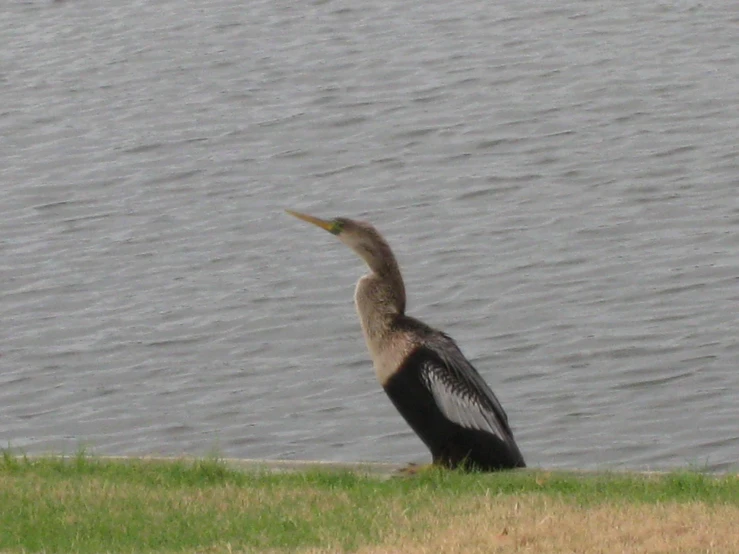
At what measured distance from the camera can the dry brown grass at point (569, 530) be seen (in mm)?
5465

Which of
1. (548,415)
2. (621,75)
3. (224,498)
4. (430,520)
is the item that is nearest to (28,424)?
(548,415)

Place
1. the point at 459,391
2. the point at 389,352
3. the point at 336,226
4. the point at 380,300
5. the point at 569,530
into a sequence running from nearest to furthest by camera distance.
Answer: the point at 569,530 < the point at 459,391 < the point at 389,352 < the point at 380,300 < the point at 336,226

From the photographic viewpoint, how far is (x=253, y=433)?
986cm

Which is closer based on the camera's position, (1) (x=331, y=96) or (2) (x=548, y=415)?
(2) (x=548, y=415)

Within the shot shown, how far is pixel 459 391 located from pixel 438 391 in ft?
0.32

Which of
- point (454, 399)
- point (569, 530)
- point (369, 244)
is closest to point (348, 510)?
point (569, 530)

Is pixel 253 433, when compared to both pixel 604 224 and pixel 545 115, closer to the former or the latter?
pixel 604 224

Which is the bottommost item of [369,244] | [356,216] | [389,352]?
[356,216]

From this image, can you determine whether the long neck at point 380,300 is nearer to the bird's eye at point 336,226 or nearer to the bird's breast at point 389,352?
the bird's breast at point 389,352

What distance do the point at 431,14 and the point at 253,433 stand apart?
8406 millimetres

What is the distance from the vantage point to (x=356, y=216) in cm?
1266

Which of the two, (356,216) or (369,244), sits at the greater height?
(369,244)

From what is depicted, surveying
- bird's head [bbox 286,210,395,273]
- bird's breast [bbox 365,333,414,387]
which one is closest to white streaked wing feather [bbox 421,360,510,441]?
bird's breast [bbox 365,333,414,387]

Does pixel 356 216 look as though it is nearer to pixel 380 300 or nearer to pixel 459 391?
pixel 380 300
